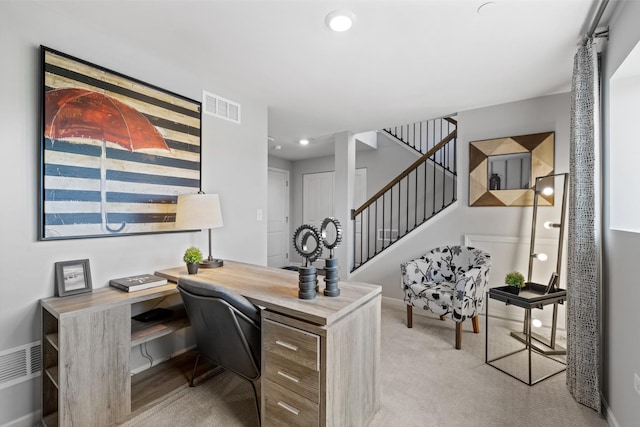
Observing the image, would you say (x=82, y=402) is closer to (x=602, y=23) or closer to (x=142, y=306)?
(x=142, y=306)

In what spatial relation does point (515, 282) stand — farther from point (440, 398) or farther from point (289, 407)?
point (289, 407)

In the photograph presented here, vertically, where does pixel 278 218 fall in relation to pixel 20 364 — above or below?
above

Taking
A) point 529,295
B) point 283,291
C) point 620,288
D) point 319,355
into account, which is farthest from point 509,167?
point 319,355

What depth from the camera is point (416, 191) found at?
14.2 feet

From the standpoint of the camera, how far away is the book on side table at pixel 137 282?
181cm

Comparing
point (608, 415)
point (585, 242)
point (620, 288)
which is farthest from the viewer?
point (585, 242)

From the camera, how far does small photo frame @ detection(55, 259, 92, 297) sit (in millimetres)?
1683

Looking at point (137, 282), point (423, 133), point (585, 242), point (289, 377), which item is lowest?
point (289, 377)

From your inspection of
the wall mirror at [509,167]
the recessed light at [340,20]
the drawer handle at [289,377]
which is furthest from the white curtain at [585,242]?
the drawer handle at [289,377]

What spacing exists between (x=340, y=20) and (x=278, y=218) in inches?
192

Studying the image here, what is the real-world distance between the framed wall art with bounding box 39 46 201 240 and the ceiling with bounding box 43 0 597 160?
1.16 feet

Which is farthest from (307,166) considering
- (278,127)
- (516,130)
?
(516,130)

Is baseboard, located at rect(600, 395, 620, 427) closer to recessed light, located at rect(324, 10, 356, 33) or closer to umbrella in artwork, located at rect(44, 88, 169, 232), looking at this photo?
recessed light, located at rect(324, 10, 356, 33)

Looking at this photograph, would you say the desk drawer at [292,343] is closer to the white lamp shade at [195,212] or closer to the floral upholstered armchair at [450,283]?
the white lamp shade at [195,212]
